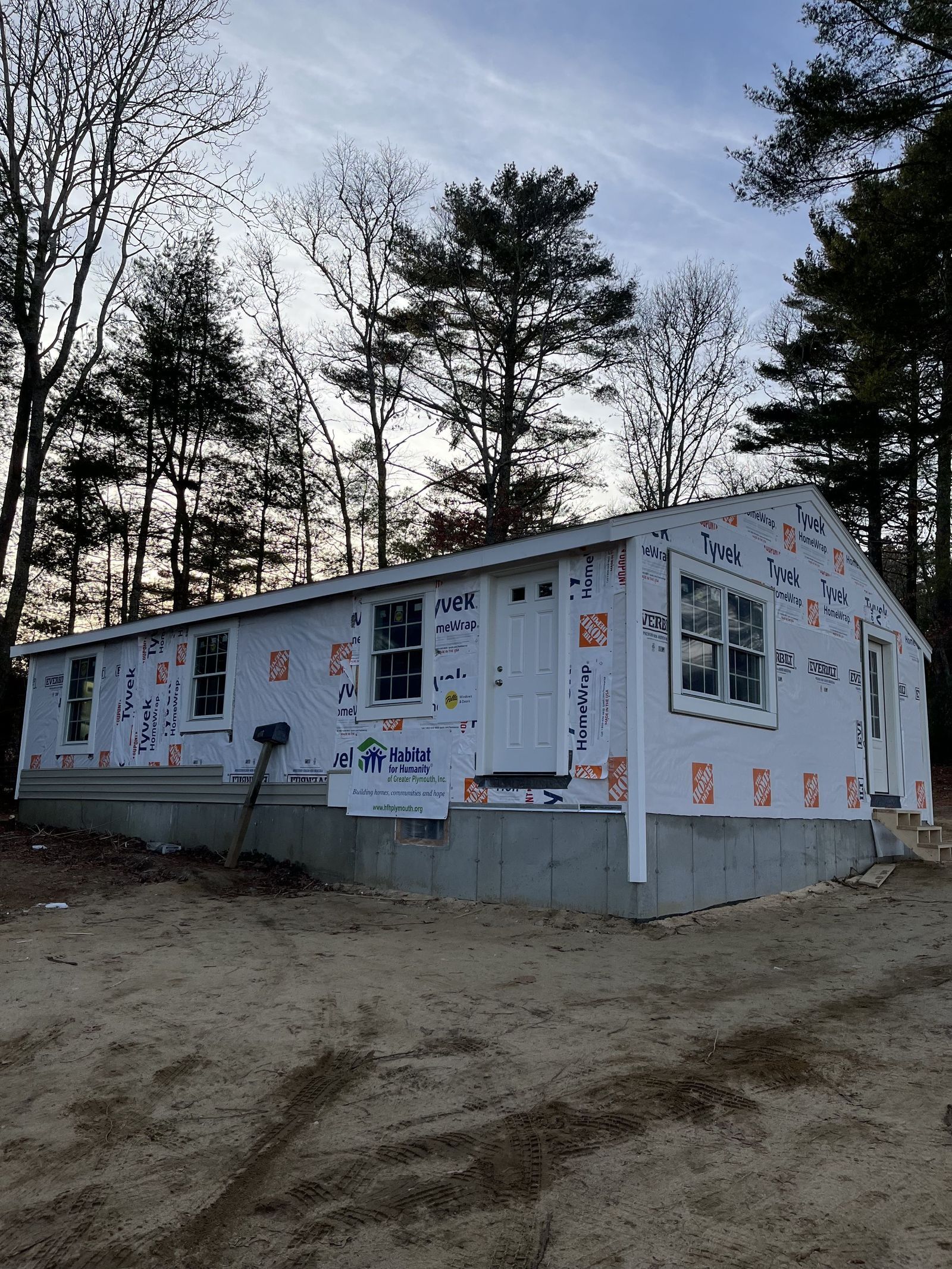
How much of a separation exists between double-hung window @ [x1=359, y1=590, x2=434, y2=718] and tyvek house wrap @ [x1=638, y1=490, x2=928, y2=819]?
2438 millimetres

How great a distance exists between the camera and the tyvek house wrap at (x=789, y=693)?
8375 millimetres

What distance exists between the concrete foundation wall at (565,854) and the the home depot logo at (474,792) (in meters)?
0.11

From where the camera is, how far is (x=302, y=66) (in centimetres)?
1115

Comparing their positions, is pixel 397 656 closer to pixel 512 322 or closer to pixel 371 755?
pixel 371 755

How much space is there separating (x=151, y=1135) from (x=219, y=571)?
876 inches

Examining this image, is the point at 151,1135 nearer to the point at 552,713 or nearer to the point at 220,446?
the point at 552,713

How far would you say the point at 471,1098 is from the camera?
158 inches

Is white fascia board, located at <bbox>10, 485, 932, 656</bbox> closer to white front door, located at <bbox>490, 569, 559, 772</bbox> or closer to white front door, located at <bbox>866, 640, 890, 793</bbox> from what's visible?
white front door, located at <bbox>490, 569, 559, 772</bbox>

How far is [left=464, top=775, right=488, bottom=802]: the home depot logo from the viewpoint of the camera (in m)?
8.88

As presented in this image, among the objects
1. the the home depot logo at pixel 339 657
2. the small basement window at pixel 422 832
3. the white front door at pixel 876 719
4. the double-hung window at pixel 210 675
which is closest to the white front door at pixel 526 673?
the small basement window at pixel 422 832

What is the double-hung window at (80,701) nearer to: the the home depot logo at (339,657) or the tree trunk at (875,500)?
the the home depot logo at (339,657)

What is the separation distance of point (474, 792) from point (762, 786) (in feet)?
9.83

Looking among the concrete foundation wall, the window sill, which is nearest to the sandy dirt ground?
the concrete foundation wall

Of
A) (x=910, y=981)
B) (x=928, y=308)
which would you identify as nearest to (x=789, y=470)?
(x=928, y=308)
